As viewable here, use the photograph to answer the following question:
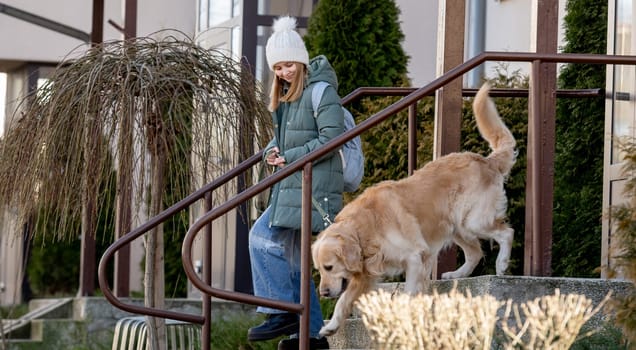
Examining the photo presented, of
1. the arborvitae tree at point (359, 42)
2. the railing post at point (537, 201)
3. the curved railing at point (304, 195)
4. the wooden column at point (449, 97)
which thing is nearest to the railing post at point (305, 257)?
the curved railing at point (304, 195)

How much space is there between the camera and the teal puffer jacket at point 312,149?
20.3 ft

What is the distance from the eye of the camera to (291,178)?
246 inches

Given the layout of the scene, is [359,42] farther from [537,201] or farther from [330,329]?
[330,329]

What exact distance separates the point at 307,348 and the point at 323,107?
114 cm

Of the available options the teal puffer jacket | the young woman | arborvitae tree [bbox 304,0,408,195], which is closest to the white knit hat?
the young woman

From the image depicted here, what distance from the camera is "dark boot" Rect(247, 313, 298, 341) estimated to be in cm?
635

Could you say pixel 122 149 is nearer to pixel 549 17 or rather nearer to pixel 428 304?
pixel 549 17

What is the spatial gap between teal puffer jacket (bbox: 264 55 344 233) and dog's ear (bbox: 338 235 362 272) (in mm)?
270

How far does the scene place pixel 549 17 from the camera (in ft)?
21.8

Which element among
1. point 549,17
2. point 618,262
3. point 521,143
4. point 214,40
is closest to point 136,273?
point 214,40

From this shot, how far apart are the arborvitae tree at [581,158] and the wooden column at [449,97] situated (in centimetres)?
137

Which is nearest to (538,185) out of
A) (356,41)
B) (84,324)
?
(356,41)

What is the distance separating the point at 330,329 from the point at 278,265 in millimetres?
Answer: 408

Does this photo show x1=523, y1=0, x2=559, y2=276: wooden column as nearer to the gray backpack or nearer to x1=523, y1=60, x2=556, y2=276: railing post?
x1=523, y1=60, x2=556, y2=276: railing post
